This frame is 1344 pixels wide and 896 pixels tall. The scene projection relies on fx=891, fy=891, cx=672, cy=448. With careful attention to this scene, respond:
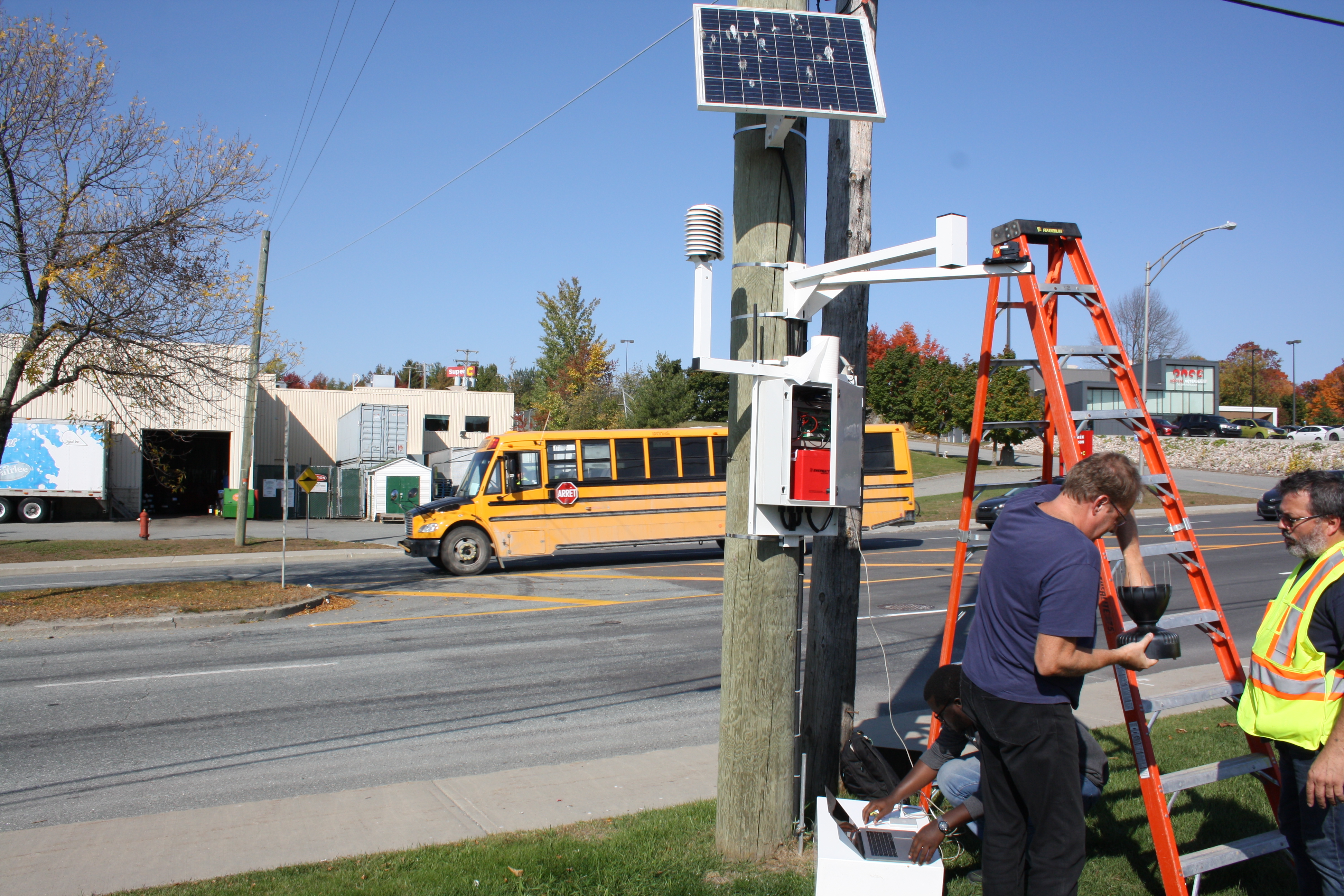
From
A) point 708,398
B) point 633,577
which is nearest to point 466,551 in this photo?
point 633,577

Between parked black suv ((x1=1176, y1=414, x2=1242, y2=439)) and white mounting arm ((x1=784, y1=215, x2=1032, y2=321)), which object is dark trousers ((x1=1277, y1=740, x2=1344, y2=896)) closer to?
white mounting arm ((x1=784, y1=215, x2=1032, y2=321))

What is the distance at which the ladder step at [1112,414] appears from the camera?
4.00 m

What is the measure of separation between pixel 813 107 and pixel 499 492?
14784 millimetres

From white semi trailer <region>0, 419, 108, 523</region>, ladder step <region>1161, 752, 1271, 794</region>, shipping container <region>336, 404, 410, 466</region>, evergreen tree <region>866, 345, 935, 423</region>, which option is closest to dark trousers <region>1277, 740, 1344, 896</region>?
ladder step <region>1161, 752, 1271, 794</region>

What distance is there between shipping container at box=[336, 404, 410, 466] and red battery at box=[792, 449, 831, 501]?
3447 cm

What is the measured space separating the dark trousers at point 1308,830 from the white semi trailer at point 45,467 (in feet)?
113

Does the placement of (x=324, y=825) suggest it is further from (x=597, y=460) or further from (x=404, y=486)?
(x=404, y=486)

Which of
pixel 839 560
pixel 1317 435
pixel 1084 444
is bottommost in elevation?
pixel 839 560

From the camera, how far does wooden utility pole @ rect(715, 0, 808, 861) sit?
411 cm

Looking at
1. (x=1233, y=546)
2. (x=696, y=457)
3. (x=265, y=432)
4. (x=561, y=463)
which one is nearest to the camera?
(x=561, y=463)

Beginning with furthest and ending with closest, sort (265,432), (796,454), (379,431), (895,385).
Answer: (895,385)
(265,432)
(379,431)
(796,454)

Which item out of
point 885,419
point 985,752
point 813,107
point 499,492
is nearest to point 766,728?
point 985,752

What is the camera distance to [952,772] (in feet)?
12.5

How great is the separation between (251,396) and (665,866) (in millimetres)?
17501
